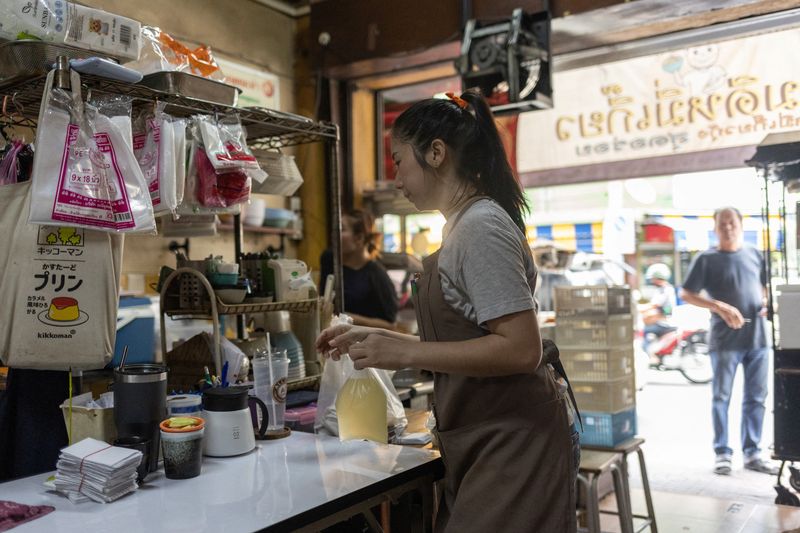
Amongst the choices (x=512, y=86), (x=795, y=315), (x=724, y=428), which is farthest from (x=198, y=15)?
(x=724, y=428)

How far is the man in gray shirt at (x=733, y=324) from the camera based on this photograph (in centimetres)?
474

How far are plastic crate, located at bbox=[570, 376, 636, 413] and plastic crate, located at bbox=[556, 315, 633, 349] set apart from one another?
7.8 inches

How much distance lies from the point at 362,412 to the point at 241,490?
471mm

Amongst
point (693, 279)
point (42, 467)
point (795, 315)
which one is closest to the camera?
point (42, 467)

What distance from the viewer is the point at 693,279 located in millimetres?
5164

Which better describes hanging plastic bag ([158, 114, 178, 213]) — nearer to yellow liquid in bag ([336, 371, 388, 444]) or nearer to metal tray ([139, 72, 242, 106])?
metal tray ([139, 72, 242, 106])

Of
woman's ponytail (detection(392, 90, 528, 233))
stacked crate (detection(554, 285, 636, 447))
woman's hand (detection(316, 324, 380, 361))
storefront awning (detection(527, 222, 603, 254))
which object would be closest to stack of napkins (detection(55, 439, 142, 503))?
woman's hand (detection(316, 324, 380, 361))

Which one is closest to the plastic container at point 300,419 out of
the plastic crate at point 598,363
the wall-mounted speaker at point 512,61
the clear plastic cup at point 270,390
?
the clear plastic cup at point 270,390

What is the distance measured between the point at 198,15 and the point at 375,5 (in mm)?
1165

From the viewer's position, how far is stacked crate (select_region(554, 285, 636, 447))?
12.0 feet

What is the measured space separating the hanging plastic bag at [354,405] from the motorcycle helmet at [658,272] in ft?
25.9

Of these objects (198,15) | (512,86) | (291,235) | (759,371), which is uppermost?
(198,15)

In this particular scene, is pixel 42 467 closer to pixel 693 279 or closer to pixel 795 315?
pixel 795 315

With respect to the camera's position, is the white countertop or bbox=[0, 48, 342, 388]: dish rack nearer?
the white countertop
